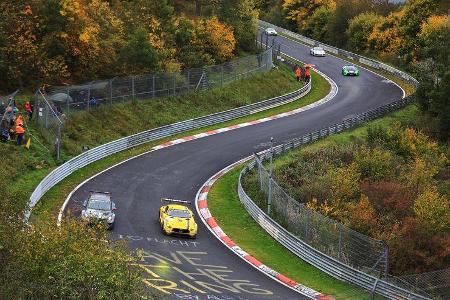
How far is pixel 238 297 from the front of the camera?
28625 millimetres

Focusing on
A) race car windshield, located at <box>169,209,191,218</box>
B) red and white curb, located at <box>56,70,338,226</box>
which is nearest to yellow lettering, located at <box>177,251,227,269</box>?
race car windshield, located at <box>169,209,191,218</box>

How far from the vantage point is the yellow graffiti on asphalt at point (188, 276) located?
28.7 m

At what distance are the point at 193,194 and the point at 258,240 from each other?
6.94m

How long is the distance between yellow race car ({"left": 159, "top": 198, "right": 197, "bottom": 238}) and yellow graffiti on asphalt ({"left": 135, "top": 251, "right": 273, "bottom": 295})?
1.93m

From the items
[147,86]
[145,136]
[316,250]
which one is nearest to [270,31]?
[147,86]

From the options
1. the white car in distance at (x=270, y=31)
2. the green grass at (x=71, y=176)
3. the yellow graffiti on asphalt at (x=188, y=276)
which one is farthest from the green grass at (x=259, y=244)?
the white car in distance at (x=270, y=31)

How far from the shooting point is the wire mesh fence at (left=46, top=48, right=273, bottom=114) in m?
47.3

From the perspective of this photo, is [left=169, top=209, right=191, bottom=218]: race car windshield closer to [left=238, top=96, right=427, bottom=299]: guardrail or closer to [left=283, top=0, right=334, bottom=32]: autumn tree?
[left=238, top=96, right=427, bottom=299]: guardrail

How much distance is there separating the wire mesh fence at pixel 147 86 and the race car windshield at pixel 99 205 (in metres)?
Answer: 13.0

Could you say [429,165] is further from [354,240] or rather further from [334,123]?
[354,240]

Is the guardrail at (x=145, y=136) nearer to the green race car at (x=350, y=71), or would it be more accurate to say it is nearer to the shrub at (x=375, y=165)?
the green race car at (x=350, y=71)

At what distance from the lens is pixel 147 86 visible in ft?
178

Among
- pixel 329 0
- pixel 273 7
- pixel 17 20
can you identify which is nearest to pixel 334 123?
pixel 17 20

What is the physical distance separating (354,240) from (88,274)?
15674 mm
